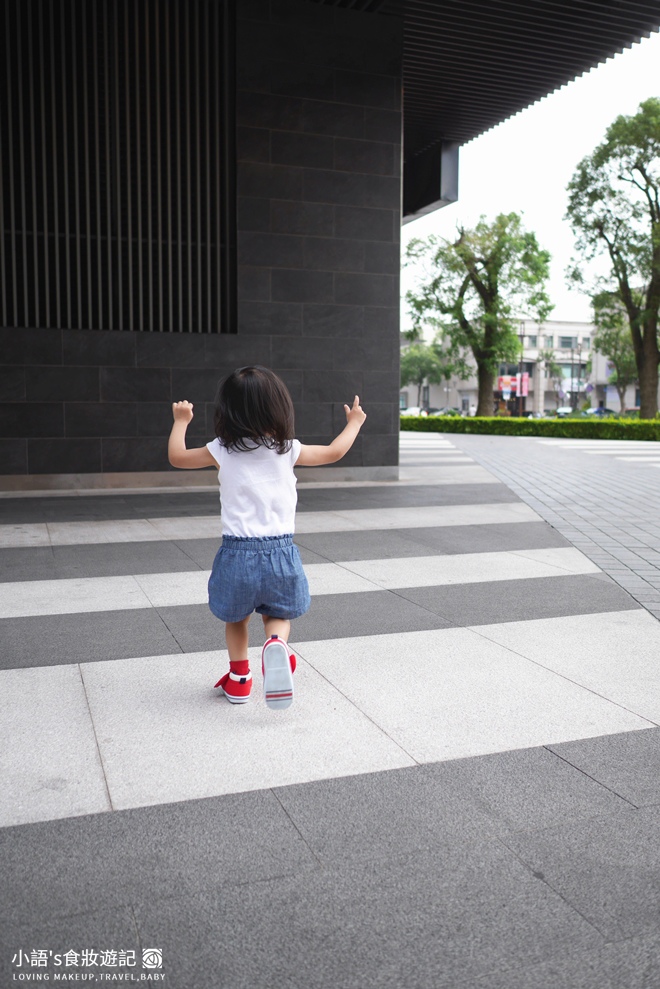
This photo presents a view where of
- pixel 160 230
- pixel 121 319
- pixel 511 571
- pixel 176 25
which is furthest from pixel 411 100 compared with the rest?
pixel 511 571

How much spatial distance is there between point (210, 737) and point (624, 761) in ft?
5.13

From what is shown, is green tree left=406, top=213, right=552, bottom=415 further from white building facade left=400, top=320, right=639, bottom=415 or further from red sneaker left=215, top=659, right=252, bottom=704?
white building facade left=400, top=320, right=639, bottom=415

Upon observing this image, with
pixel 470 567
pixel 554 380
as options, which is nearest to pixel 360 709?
pixel 470 567

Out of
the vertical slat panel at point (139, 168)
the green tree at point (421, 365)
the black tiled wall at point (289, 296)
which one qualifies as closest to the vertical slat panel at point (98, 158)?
the vertical slat panel at point (139, 168)

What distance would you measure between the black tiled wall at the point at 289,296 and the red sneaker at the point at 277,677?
8.83 meters

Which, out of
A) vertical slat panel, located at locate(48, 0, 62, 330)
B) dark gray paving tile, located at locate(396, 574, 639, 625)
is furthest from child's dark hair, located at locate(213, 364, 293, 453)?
vertical slat panel, located at locate(48, 0, 62, 330)

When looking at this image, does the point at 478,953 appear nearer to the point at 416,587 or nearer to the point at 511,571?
the point at 416,587

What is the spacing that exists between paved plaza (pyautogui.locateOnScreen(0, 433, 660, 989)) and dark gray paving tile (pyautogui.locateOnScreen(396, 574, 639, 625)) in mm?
29

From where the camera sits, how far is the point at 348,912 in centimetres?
215

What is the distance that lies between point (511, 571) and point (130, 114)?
8.74 m

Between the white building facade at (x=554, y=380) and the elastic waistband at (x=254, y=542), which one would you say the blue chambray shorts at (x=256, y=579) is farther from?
the white building facade at (x=554, y=380)

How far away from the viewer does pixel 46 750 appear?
123 inches

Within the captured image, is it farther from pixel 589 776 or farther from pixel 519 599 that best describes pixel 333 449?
pixel 519 599

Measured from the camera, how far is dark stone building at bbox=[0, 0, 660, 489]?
36.6ft
